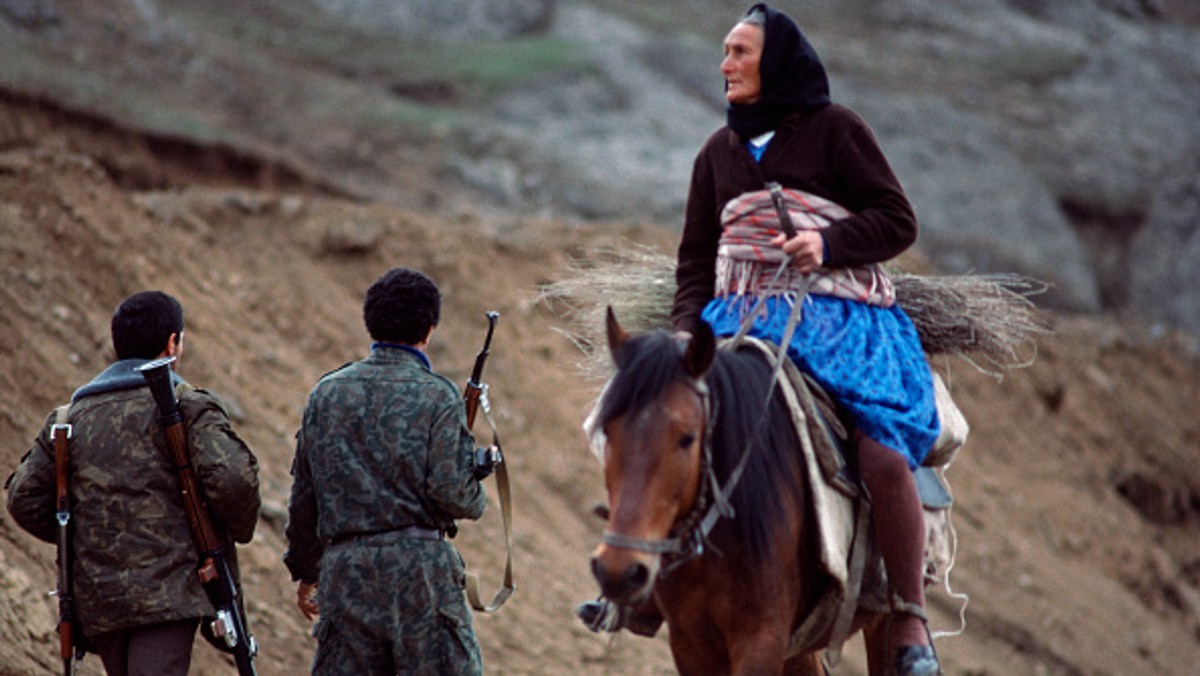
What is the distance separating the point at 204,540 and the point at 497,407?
6.30 metres

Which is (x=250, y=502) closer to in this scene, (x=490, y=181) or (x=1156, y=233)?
(x=490, y=181)

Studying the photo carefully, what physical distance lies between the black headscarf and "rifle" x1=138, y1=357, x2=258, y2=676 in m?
2.22

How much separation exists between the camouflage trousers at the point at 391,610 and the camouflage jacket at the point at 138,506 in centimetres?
37

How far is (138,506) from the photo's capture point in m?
4.45

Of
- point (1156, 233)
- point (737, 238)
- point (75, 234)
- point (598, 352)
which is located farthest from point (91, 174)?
point (1156, 233)

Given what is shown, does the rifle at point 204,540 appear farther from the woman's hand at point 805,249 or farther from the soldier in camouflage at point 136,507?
the woman's hand at point 805,249

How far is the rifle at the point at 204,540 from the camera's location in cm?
439

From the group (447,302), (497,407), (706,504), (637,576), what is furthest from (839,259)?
(447,302)

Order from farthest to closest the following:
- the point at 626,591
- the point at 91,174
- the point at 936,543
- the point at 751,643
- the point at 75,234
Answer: the point at 91,174 → the point at 75,234 → the point at 936,543 → the point at 751,643 → the point at 626,591

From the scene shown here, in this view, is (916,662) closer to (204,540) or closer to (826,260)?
(826,260)

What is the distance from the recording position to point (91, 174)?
10.1 meters

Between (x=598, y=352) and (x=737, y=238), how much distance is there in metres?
0.87

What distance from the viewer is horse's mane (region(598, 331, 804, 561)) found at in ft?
13.2

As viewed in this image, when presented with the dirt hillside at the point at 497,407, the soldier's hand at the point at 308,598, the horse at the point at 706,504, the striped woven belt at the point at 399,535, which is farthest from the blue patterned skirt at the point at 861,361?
the dirt hillside at the point at 497,407
